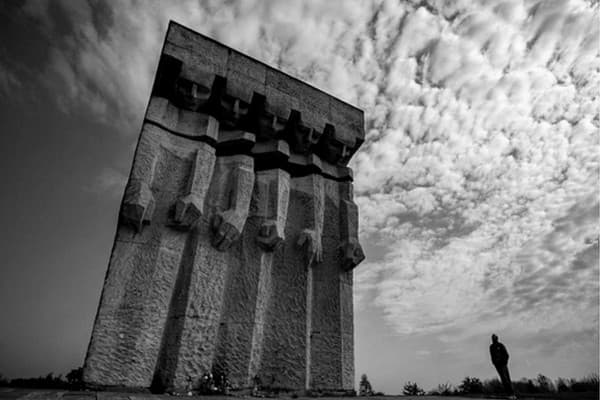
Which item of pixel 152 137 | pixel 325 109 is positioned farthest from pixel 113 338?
pixel 325 109

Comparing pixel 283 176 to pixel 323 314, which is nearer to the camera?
pixel 323 314

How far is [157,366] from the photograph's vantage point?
147 inches

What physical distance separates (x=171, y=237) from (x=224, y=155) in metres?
1.52

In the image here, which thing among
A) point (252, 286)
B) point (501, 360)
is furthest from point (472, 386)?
point (252, 286)

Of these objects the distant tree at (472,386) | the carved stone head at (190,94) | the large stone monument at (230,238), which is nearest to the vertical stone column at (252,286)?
the large stone monument at (230,238)

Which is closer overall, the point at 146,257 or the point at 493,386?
the point at 146,257

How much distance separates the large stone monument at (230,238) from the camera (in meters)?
3.80

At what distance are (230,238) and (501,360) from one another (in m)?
6.02

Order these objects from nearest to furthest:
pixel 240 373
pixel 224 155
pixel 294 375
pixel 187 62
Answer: pixel 240 373 → pixel 294 375 → pixel 187 62 → pixel 224 155

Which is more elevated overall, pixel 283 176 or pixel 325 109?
pixel 325 109

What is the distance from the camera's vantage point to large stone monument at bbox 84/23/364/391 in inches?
150

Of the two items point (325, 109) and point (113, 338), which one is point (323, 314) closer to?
point (113, 338)

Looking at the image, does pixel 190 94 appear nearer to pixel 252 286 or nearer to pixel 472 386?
pixel 252 286

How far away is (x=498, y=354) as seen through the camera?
7.21 m
